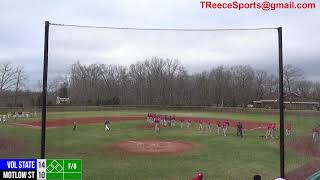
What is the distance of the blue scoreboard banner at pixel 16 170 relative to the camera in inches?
438

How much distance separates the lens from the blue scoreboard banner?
11117mm

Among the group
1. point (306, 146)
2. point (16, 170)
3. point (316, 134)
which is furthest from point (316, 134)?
point (16, 170)

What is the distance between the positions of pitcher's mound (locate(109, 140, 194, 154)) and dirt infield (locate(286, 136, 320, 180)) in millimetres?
7841

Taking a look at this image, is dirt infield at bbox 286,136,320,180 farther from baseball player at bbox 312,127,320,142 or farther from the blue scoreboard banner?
the blue scoreboard banner

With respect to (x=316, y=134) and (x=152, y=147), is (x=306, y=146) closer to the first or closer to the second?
(x=316, y=134)

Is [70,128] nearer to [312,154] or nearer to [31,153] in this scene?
[31,153]

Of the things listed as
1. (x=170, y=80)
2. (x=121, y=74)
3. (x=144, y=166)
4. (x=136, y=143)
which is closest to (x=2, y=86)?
(x=121, y=74)

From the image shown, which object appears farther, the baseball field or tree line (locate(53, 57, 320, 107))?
tree line (locate(53, 57, 320, 107))

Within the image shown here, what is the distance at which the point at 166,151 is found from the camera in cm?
2872
